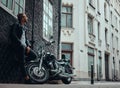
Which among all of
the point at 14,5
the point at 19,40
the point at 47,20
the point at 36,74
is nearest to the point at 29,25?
the point at 14,5

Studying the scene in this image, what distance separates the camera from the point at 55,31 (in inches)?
592

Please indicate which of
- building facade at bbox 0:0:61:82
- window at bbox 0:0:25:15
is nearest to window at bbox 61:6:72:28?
building facade at bbox 0:0:61:82

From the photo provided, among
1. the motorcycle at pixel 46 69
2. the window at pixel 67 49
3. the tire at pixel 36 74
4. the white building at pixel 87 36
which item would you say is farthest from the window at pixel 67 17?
the tire at pixel 36 74

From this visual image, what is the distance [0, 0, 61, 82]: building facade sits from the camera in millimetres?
8648

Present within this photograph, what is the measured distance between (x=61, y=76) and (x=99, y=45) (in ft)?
64.3

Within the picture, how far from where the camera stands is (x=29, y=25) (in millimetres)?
10852

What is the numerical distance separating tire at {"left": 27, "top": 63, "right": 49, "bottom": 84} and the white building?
14.5 metres

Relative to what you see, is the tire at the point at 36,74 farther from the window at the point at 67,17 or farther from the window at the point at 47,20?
the window at the point at 67,17

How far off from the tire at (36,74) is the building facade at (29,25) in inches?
18.7

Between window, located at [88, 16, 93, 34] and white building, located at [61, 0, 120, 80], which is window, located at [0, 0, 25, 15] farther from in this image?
window, located at [88, 16, 93, 34]

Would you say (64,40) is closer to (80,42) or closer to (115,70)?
(80,42)

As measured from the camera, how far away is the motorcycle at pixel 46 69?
8.80 metres

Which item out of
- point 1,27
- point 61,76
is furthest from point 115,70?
point 1,27

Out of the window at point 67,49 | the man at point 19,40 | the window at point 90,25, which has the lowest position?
the man at point 19,40
